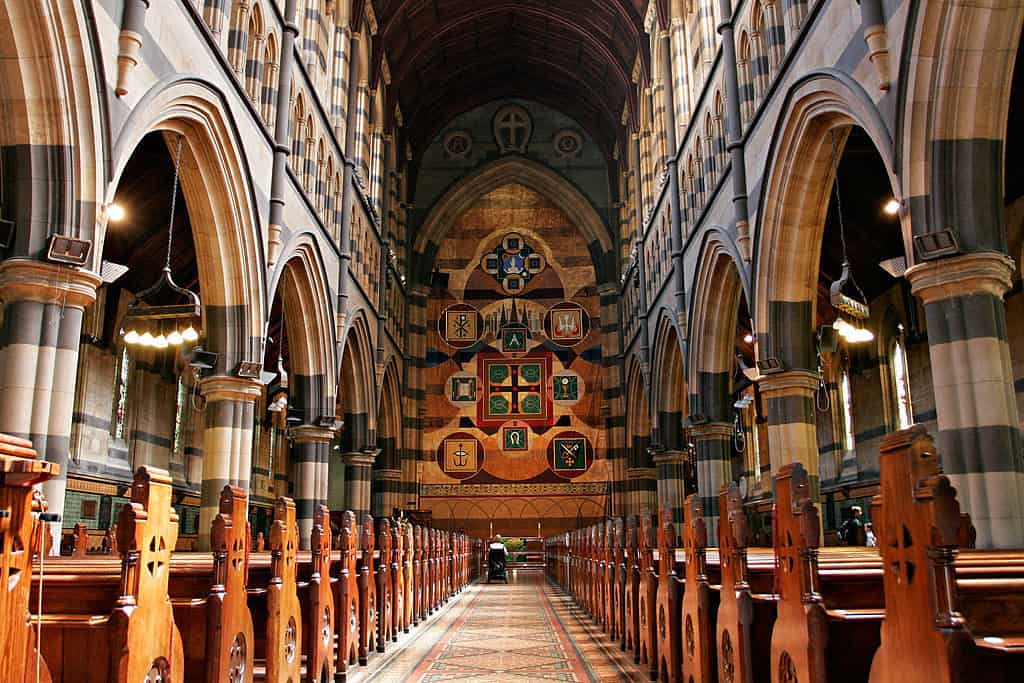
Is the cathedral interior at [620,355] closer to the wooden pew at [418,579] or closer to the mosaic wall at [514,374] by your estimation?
the wooden pew at [418,579]

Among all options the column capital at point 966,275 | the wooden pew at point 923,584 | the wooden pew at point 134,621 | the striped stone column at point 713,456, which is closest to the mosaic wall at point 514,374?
the striped stone column at point 713,456

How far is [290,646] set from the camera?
18.6 ft

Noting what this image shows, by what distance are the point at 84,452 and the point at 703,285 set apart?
11912 mm

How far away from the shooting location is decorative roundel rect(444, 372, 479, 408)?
30406 millimetres

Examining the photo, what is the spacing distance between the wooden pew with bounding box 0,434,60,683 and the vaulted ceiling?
69.0 ft

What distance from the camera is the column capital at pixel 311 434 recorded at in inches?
659

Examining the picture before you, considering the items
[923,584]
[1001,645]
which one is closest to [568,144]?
[923,584]

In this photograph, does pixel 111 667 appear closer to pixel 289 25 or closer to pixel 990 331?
pixel 990 331

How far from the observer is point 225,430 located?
40.1 feet

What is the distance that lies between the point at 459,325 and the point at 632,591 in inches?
905

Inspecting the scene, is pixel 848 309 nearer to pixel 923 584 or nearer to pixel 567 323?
pixel 923 584

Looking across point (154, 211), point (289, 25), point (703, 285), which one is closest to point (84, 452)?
point (154, 211)

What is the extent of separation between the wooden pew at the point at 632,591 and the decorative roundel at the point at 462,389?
70.9 feet

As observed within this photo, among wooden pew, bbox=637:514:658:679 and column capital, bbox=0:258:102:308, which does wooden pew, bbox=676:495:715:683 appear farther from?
column capital, bbox=0:258:102:308
